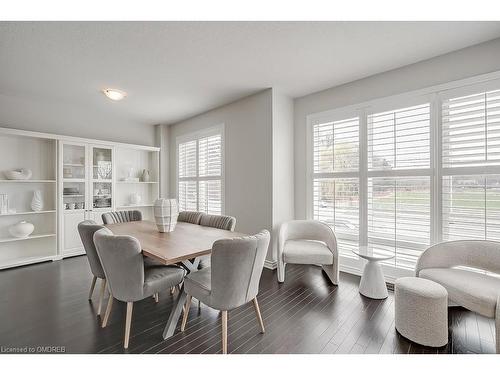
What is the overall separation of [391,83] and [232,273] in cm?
301

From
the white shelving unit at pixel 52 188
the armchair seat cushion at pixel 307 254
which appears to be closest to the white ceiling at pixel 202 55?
the white shelving unit at pixel 52 188

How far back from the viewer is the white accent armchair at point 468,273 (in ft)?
5.71

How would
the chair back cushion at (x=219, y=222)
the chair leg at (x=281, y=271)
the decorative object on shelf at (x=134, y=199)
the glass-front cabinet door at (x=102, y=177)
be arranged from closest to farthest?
the chair back cushion at (x=219, y=222), the chair leg at (x=281, y=271), the glass-front cabinet door at (x=102, y=177), the decorative object on shelf at (x=134, y=199)

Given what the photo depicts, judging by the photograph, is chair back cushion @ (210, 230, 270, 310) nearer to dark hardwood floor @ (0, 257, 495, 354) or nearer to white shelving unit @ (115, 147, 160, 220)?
dark hardwood floor @ (0, 257, 495, 354)

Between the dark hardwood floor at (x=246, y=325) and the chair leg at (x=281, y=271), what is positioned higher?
the chair leg at (x=281, y=271)

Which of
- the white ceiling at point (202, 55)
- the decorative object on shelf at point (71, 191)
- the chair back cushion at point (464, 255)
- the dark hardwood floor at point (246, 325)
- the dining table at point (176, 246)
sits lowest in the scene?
the dark hardwood floor at point (246, 325)

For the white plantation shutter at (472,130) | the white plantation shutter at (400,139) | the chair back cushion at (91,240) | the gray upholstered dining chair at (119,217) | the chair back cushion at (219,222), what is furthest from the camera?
the gray upholstered dining chair at (119,217)

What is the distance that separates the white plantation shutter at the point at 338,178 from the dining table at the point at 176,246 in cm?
176

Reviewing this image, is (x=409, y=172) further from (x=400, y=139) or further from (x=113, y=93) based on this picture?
(x=113, y=93)

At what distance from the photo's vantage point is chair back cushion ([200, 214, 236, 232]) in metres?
2.85

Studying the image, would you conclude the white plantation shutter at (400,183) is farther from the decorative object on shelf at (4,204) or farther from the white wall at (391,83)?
the decorative object on shelf at (4,204)

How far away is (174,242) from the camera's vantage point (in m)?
2.17
